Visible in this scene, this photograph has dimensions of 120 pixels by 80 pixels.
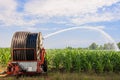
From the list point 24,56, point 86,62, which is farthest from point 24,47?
point 86,62

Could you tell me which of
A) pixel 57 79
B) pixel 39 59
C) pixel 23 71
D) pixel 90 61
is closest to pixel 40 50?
pixel 39 59

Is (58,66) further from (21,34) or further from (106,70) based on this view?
(21,34)

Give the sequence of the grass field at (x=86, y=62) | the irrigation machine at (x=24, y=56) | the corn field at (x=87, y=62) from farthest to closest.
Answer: the corn field at (x=87, y=62) < the grass field at (x=86, y=62) < the irrigation machine at (x=24, y=56)

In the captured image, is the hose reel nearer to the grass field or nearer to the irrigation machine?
the irrigation machine

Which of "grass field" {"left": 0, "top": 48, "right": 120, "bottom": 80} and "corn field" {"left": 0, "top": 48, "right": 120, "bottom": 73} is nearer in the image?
"grass field" {"left": 0, "top": 48, "right": 120, "bottom": 80}

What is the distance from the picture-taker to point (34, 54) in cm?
1480

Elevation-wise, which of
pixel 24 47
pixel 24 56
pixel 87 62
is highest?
pixel 24 47

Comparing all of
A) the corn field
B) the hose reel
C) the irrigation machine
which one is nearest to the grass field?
the corn field

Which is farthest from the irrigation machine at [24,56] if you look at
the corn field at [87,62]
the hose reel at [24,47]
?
the corn field at [87,62]

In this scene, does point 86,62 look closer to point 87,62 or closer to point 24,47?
point 87,62

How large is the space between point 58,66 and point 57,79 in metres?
5.31

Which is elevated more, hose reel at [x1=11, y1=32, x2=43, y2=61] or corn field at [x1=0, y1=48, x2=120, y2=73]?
hose reel at [x1=11, y1=32, x2=43, y2=61]

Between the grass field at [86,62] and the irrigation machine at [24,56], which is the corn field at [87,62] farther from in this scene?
the irrigation machine at [24,56]

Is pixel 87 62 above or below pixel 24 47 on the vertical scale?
below
